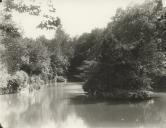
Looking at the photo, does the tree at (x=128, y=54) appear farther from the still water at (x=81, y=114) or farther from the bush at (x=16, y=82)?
the bush at (x=16, y=82)

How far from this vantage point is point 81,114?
18156 mm

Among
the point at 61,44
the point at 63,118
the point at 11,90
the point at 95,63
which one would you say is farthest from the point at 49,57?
the point at 63,118

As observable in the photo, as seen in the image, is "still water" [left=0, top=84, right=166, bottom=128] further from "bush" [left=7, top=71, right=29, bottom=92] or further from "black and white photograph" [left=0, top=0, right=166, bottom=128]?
"bush" [left=7, top=71, right=29, bottom=92]

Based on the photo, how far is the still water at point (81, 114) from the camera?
15480mm

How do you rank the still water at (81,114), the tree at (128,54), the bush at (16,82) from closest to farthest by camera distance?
the still water at (81,114), the tree at (128,54), the bush at (16,82)

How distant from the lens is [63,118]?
1728 cm

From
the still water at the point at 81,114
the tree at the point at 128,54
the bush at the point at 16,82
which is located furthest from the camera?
the bush at the point at 16,82

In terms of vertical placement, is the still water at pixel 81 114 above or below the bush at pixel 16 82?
below

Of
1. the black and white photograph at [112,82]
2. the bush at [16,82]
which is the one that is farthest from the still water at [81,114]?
the bush at [16,82]

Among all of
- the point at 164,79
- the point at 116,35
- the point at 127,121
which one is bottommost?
the point at 127,121

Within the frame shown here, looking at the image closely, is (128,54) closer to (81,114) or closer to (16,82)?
(81,114)

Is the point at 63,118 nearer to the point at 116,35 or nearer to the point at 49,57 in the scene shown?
the point at 116,35

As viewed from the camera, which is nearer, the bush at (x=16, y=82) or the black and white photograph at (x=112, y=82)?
the black and white photograph at (x=112, y=82)

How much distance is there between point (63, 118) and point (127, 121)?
3.64 meters
